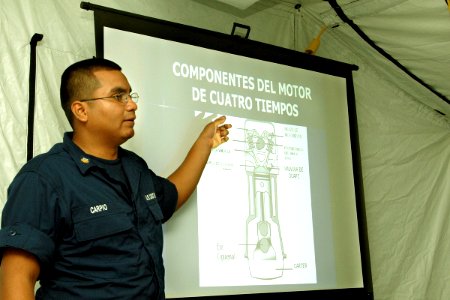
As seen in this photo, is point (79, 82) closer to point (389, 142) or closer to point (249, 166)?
point (249, 166)

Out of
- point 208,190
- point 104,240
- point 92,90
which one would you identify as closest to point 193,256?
point 208,190

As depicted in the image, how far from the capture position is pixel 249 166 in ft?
7.42

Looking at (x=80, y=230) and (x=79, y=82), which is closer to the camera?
(x=80, y=230)

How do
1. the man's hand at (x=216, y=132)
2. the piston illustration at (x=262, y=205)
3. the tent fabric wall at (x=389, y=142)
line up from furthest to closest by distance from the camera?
the tent fabric wall at (x=389, y=142), the piston illustration at (x=262, y=205), the man's hand at (x=216, y=132)

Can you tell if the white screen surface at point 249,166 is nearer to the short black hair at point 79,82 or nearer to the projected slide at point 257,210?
the projected slide at point 257,210

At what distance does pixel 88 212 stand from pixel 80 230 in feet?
0.18

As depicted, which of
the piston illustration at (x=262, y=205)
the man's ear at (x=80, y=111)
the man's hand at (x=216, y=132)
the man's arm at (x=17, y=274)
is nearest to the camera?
the man's arm at (x=17, y=274)

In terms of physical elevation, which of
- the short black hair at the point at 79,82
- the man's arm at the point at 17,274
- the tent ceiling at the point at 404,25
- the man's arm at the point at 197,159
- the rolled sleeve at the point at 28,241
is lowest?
the man's arm at the point at 17,274

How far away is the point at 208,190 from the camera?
6.99ft

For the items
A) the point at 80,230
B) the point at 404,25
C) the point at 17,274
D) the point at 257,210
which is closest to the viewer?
the point at 17,274

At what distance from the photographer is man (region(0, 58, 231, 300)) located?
131cm

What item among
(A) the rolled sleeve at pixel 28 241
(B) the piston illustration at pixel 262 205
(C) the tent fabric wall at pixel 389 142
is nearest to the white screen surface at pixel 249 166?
(B) the piston illustration at pixel 262 205

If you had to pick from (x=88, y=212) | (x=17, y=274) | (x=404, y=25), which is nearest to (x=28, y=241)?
(x=17, y=274)

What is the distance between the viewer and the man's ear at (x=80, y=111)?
158 cm
